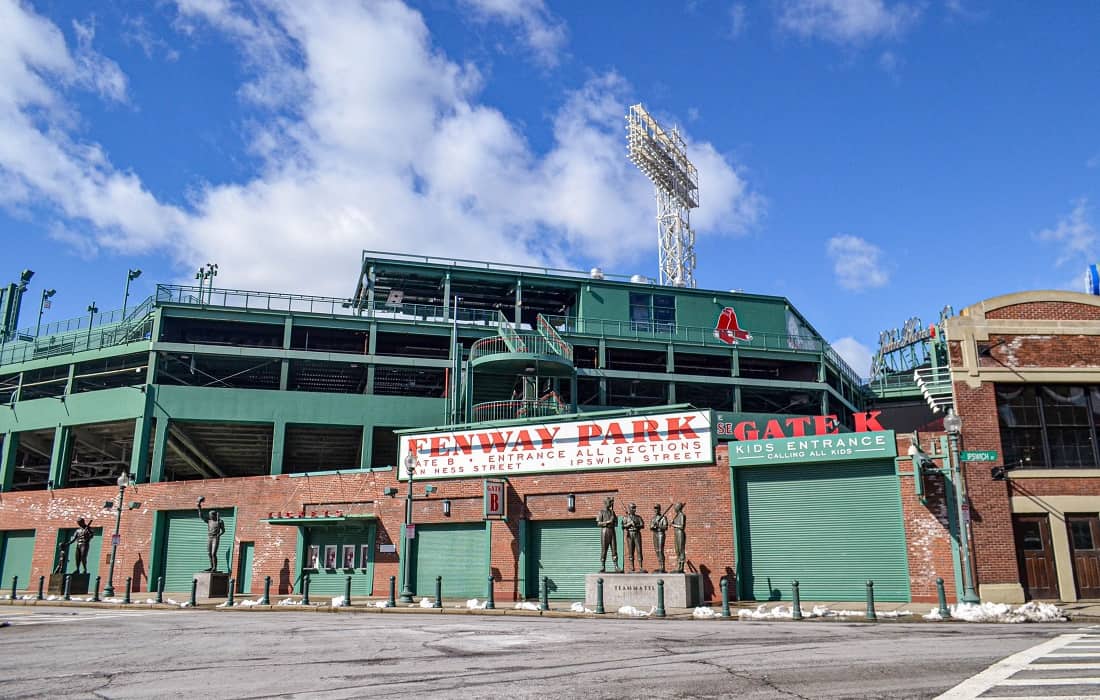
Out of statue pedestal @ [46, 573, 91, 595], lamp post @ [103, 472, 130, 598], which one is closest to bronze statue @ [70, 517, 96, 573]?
statue pedestal @ [46, 573, 91, 595]

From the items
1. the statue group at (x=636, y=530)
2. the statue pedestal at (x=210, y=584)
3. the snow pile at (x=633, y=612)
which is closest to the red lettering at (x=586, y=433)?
the statue group at (x=636, y=530)

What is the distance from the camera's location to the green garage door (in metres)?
27.1

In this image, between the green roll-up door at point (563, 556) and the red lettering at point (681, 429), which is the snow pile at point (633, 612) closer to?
the green roll-up door at point (563, 556)

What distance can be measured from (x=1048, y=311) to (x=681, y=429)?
1122cm

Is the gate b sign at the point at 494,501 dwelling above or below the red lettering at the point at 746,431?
below

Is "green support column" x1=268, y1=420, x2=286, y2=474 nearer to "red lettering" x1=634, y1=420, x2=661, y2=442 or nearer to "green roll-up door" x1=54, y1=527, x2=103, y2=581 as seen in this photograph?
"green roll-up door" x1=54, y1=527, x2=103, y2=581

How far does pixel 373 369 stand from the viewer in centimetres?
4009

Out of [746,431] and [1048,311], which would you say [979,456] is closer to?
[1048,311]

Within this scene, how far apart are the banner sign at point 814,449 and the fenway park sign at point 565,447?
1.04m

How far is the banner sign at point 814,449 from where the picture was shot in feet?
74.2

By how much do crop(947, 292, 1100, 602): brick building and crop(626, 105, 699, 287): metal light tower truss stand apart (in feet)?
114

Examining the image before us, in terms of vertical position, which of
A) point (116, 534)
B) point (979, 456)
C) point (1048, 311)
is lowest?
point (116, 534)

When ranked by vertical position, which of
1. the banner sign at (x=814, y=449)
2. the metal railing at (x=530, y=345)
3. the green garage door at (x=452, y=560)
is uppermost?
the metal railing at (x=530, y=345)

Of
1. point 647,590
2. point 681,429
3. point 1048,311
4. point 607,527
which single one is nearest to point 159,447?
point 607,527
